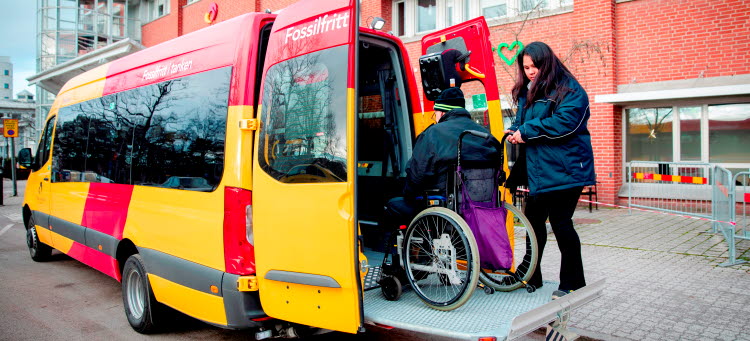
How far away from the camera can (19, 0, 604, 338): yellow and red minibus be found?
3102 millimetres

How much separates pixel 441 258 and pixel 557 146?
44.1 inches

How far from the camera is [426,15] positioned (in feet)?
51.5

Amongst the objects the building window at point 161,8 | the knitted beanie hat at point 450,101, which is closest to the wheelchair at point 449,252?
the knitted beanie hat at point 450,101

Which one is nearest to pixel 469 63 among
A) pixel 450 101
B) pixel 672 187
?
pixel 450 101

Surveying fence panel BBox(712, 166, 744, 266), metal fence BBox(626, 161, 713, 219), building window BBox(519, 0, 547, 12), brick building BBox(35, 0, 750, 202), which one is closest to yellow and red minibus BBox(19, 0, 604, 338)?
fence panel BBox(712, 166, 744, 266)

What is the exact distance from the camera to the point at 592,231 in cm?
911

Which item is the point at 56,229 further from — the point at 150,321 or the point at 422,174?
the point at 422,174

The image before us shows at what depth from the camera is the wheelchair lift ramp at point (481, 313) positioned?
113 inches

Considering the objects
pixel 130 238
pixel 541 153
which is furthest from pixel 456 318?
pixel 130 238

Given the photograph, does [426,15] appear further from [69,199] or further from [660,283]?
[69,199]

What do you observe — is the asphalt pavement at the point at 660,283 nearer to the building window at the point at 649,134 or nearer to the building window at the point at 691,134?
the building window at the point at 691,134

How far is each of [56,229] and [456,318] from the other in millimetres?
5661

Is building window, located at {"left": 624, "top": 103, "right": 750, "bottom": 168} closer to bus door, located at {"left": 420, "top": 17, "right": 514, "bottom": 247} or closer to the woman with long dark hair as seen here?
bus door, located at {"left": 420, "top": 17, "right": 514, "bottom": 247}

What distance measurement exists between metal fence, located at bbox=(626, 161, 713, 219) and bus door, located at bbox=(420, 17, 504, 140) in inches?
240
